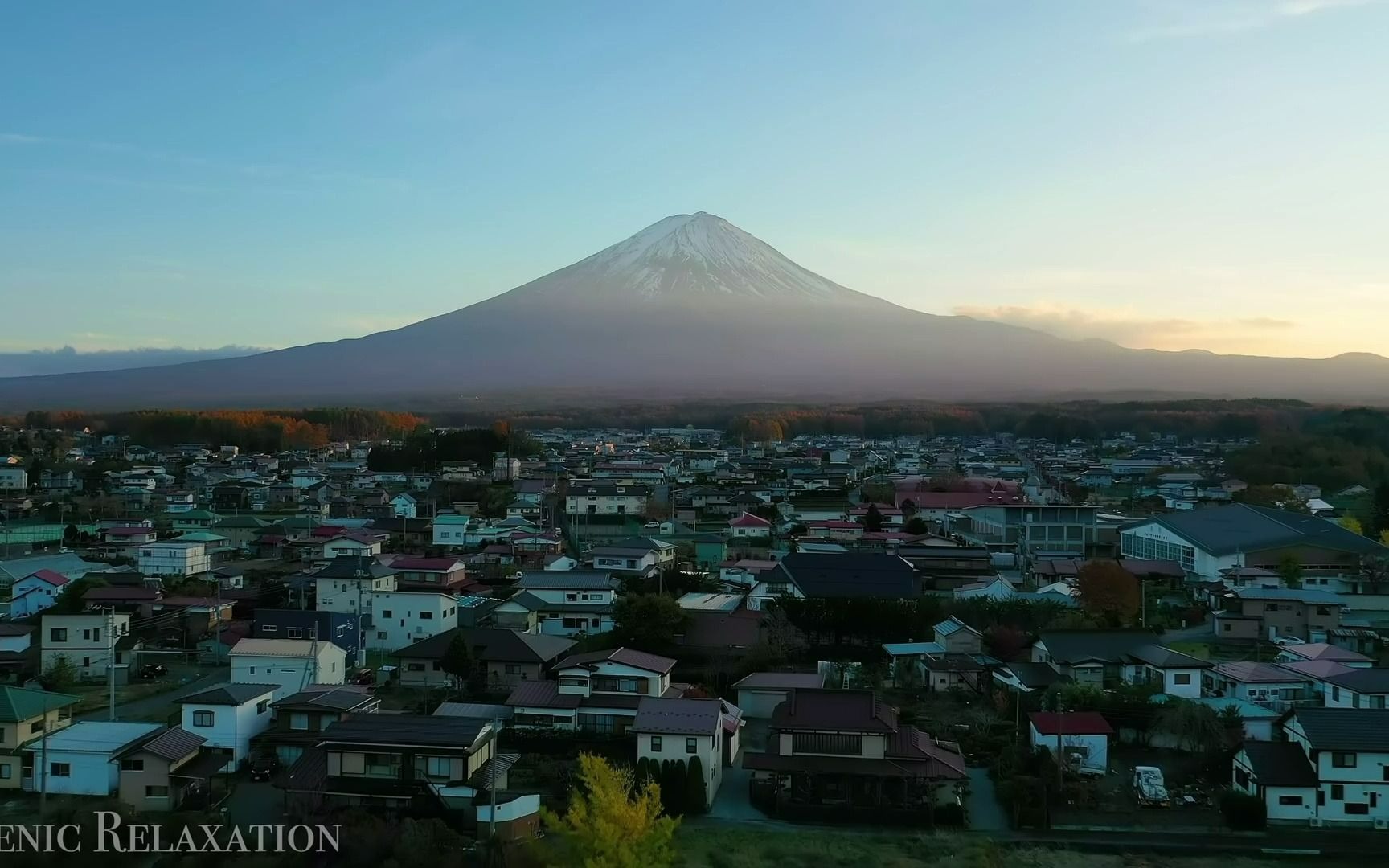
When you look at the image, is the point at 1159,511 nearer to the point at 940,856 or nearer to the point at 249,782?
the point at 940,856

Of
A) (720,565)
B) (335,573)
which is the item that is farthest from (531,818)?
(720,565)

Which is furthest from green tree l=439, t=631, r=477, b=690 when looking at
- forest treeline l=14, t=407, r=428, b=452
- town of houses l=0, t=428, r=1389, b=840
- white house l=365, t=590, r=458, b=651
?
forest treeline l=14, t=407, r=428, b=452

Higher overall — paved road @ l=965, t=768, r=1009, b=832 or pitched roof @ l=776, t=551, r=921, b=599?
pitched roof @ l=776, t=551, r=921, b=599

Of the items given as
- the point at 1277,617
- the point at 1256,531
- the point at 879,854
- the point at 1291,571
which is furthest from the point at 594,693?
the point at 1256,531

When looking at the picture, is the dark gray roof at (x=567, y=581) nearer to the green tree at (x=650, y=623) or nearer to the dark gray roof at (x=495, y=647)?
the green tree at (x=650, y=623)

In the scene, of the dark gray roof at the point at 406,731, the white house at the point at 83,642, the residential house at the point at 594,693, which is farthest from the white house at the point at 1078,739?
the white house at the point at 83,642

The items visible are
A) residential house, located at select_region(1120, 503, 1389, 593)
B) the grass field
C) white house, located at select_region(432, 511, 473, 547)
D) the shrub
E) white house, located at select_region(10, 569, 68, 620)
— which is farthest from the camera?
white house, located at select_region(432, 511, 473, 547)

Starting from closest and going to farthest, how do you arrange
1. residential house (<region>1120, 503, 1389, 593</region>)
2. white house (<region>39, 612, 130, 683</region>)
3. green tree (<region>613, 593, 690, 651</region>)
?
white house (<region>39, 612, 130, 683</region>) → green tree (<region>613, 593, 690, 651</region>) → residential house (<region>1120, 503, 1389, 593</region>)

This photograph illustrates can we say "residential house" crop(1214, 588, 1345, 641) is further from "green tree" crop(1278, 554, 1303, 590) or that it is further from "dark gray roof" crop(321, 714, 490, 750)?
"dark gray roof" crop(321, 714, 490, 750)
